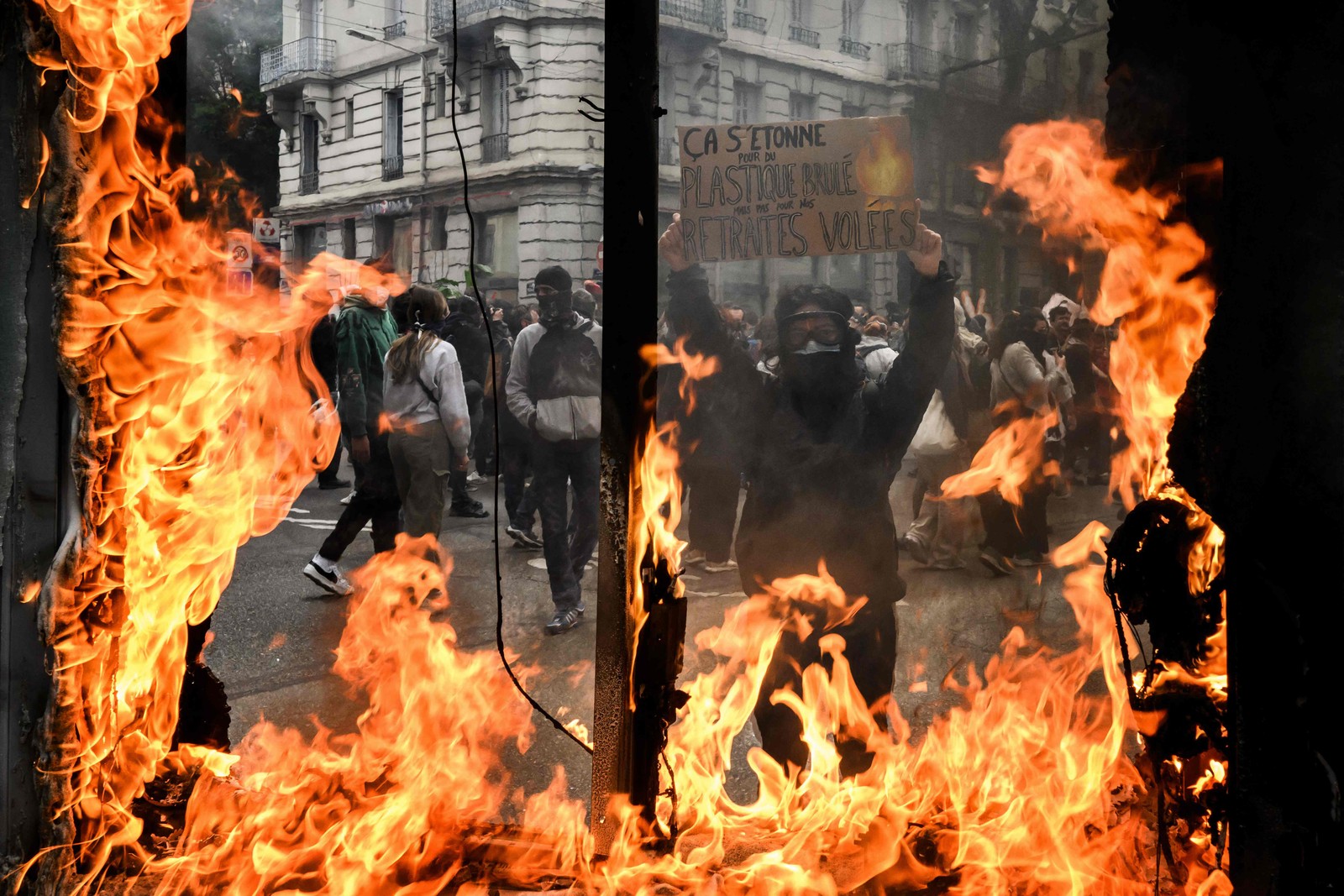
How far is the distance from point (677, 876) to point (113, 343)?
6.90 feet

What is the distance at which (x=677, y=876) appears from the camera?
270 cm

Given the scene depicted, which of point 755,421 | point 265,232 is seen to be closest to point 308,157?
point 265,232

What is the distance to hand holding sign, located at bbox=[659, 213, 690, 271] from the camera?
4.08 meters

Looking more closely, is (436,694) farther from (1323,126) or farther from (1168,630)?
(1323,126)

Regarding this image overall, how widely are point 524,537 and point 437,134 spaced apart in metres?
17.8

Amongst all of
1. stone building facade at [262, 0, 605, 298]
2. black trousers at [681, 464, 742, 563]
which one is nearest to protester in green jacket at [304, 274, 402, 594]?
black trousers at [681, 464, 742, 563]

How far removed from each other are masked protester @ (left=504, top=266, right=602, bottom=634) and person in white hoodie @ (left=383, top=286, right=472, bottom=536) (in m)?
0.48

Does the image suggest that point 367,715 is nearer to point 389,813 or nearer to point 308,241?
point 389,813

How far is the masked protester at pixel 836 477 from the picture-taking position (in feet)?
12.0

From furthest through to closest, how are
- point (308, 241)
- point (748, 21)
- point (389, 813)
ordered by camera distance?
1. point (308, 241)
2. point (748, 21)
3. point (389, 813)

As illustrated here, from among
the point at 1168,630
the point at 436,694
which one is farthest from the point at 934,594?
the point at 1168,630

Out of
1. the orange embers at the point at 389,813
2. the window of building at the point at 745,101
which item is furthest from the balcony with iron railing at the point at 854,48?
the orange embers at the point at 389,813

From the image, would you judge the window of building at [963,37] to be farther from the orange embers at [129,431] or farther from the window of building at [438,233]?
the orange embers at [129,431]

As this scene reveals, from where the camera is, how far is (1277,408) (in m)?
1.99
